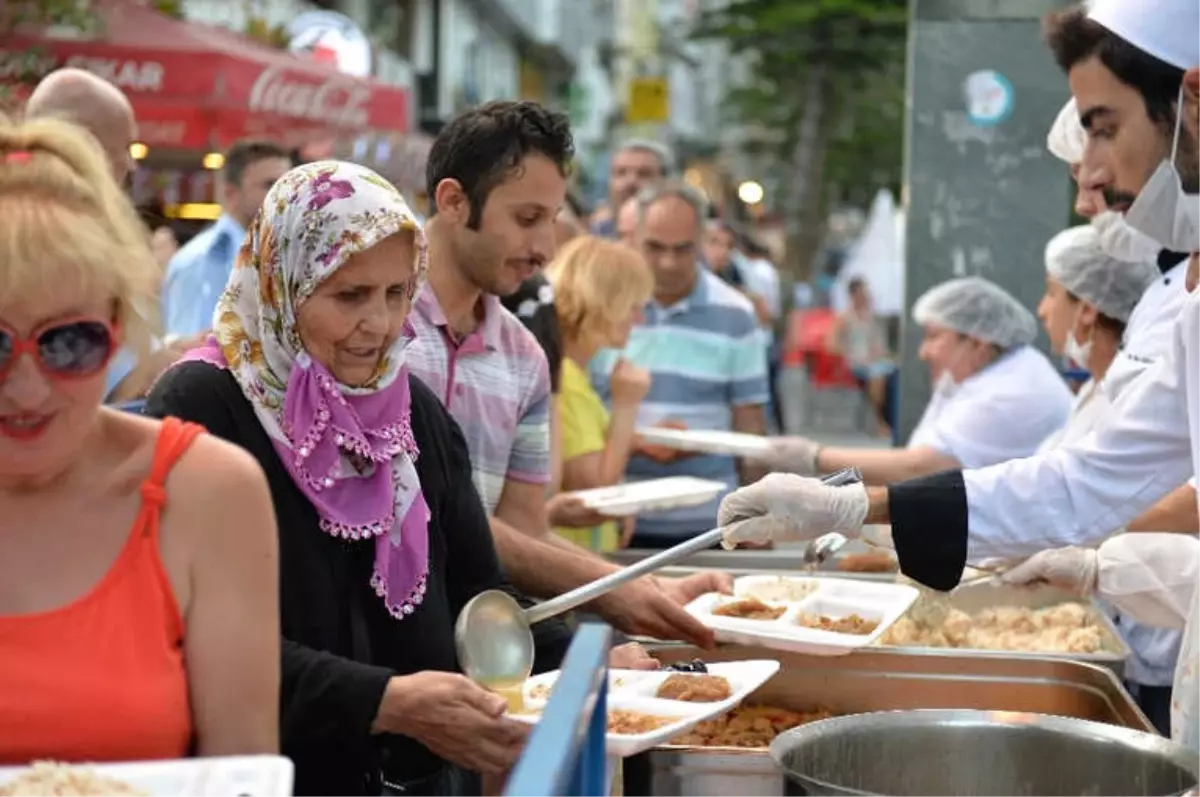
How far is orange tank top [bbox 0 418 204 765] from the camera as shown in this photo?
1847 mm

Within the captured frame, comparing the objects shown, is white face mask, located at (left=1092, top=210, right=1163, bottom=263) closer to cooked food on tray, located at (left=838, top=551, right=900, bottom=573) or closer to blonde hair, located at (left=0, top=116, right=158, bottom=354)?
cooked food on tray, located at (left=838, top=551, right=900, bottom=573)

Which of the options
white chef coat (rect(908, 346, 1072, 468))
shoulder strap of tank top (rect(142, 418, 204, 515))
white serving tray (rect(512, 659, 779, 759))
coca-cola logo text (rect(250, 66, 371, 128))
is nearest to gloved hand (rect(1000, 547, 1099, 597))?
white serving tray (rect(512, 659, 779, 759))

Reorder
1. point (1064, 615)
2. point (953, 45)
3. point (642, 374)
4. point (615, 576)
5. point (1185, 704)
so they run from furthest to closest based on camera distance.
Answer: point (953, 45), point (642, 374), point (1064, 615), point (615, 576), point (1185, 704)

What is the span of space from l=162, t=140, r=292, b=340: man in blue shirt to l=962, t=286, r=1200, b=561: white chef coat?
4.03 m

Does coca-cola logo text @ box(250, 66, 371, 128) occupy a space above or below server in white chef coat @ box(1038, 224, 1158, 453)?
above

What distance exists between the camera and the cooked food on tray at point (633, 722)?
8.19 ft

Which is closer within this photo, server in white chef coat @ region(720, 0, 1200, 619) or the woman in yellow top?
server in white chef coat @ region(720, 0, 1200, 619)

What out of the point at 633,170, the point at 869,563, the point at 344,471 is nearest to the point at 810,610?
the point at 869,563

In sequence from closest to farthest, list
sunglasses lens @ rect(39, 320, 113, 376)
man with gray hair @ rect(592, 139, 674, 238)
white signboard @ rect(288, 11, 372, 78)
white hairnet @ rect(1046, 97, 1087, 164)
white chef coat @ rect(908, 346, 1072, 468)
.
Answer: sunglasses lens @ rect(39, 320, 113, 376) < white hairnet @ rect(1046, 97, 1087, 164) < white chef coat @ rect(908, 346, 1072, 468) < man with gray hair @ rect(592, 139, 674, 238) < white signboard @ rect(288, 11, 372, 78)

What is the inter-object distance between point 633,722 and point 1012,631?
1.67m

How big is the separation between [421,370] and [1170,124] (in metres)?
1.42

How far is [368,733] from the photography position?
230 cm

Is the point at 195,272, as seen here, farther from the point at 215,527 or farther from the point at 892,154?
the point at 892,154

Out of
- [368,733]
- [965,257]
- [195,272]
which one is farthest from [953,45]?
[368,733]
